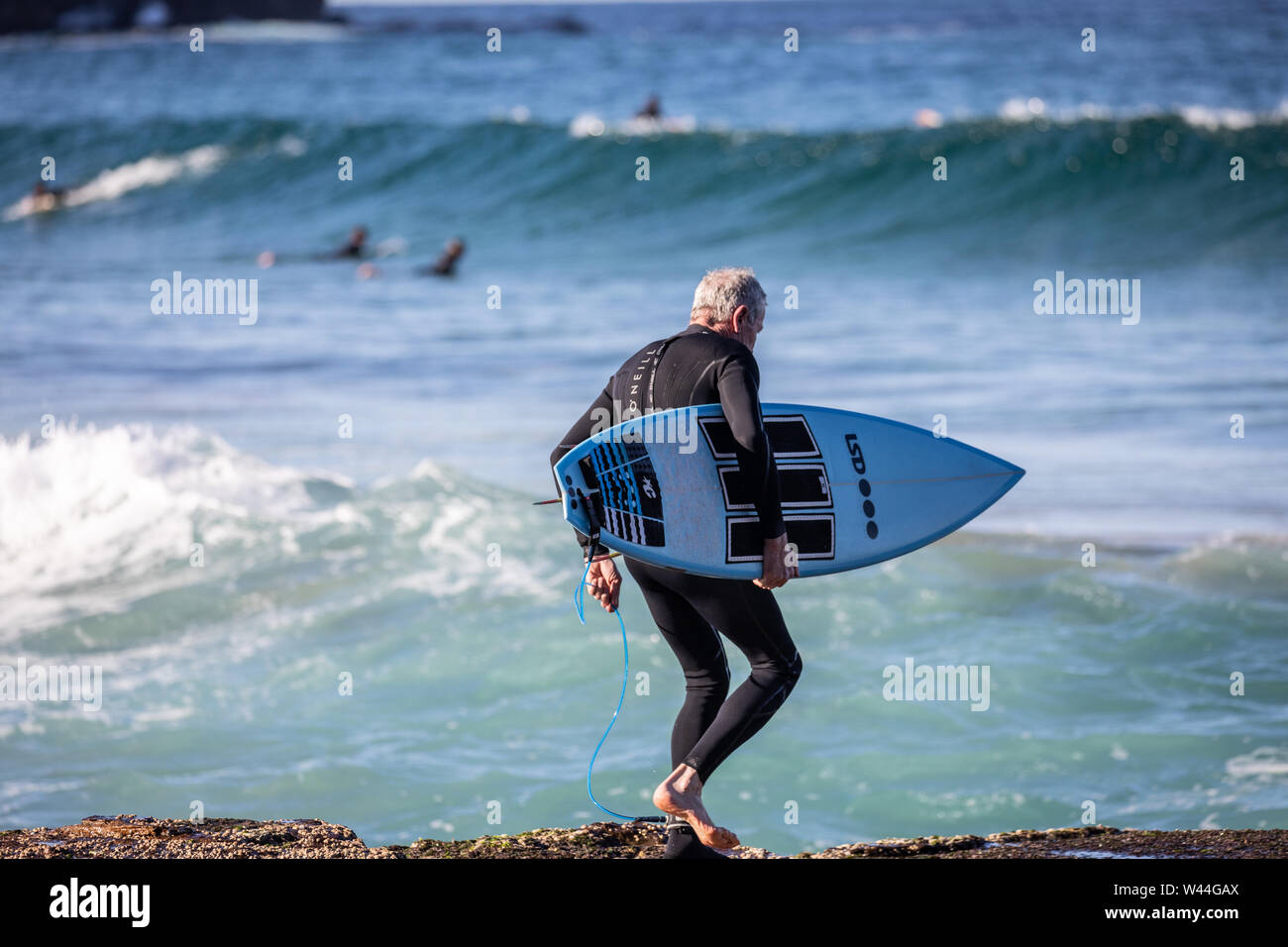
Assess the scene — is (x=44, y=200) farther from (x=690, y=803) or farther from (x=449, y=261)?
(x=690, y=803)

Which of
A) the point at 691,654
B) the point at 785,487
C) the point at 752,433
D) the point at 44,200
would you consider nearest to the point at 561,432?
the point at 785,487

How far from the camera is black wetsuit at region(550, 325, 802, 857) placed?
3.11 m

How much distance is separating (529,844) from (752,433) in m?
1.37

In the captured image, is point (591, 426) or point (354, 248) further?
point (354, 248)

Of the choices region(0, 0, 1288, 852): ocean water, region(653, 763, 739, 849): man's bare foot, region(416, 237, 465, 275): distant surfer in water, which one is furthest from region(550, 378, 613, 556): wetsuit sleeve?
region(416, 237, 465, 275): distant surfer in water

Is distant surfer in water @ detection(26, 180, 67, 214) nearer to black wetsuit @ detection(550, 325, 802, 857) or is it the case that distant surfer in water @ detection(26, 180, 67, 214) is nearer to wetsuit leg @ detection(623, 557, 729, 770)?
black wetsuit @ detection(550, 325, 802, 857)

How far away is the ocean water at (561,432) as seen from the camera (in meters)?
5.41

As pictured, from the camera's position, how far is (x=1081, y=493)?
329 inches

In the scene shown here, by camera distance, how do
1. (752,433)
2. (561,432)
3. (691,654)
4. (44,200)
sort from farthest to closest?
(44,200) → (561,432) → (691,654) → (752,433)

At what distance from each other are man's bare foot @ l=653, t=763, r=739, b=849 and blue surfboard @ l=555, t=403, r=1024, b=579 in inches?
19.8

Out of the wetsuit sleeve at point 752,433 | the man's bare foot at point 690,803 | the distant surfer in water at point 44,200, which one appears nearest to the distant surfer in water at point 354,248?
the distant surfer in water at point 44,200

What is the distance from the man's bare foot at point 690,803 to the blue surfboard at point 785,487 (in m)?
0.50

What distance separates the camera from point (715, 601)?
3184 mm
